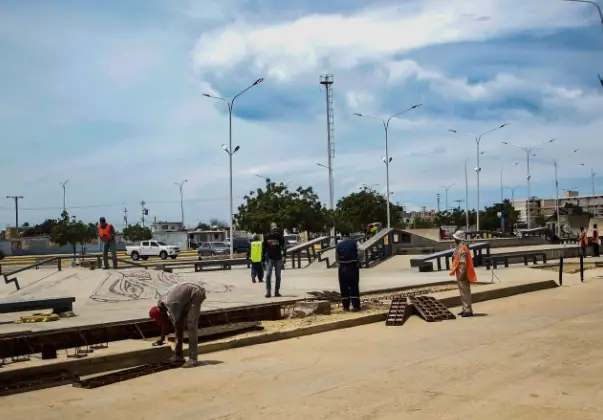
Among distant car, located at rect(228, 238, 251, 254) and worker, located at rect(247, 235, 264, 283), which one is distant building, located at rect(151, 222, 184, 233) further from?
worker, located at rect(247, 235, 264, 283)

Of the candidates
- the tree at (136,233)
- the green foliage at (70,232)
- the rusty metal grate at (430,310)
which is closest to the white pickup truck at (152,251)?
the green foliage at (70,232)

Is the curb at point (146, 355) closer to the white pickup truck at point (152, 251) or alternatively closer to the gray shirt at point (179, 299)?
the gray shirt at point (179, 299)

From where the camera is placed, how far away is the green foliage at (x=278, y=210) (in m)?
65.8

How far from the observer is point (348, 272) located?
Answer: 13828 millimetres

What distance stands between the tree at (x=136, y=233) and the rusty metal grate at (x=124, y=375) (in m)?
106

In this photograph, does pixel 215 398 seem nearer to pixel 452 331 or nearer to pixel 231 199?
pixel 452 331

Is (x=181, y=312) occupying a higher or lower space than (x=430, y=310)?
higher

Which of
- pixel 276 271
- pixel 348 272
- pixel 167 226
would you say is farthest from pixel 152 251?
pixel 167 226

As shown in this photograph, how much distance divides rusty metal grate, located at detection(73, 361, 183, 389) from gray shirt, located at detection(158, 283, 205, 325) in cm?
58

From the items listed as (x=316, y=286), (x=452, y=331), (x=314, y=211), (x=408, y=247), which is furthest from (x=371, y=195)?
(x=452, y=331)

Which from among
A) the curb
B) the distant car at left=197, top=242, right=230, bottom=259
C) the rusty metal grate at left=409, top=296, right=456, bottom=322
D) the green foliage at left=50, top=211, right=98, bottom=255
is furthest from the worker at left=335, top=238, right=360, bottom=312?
the green foliage at left=50, top=211, right=98, bottom=255

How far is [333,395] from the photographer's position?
7234mm

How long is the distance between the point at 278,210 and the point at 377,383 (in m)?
59.7

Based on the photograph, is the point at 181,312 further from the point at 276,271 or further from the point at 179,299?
the point at 276,271
